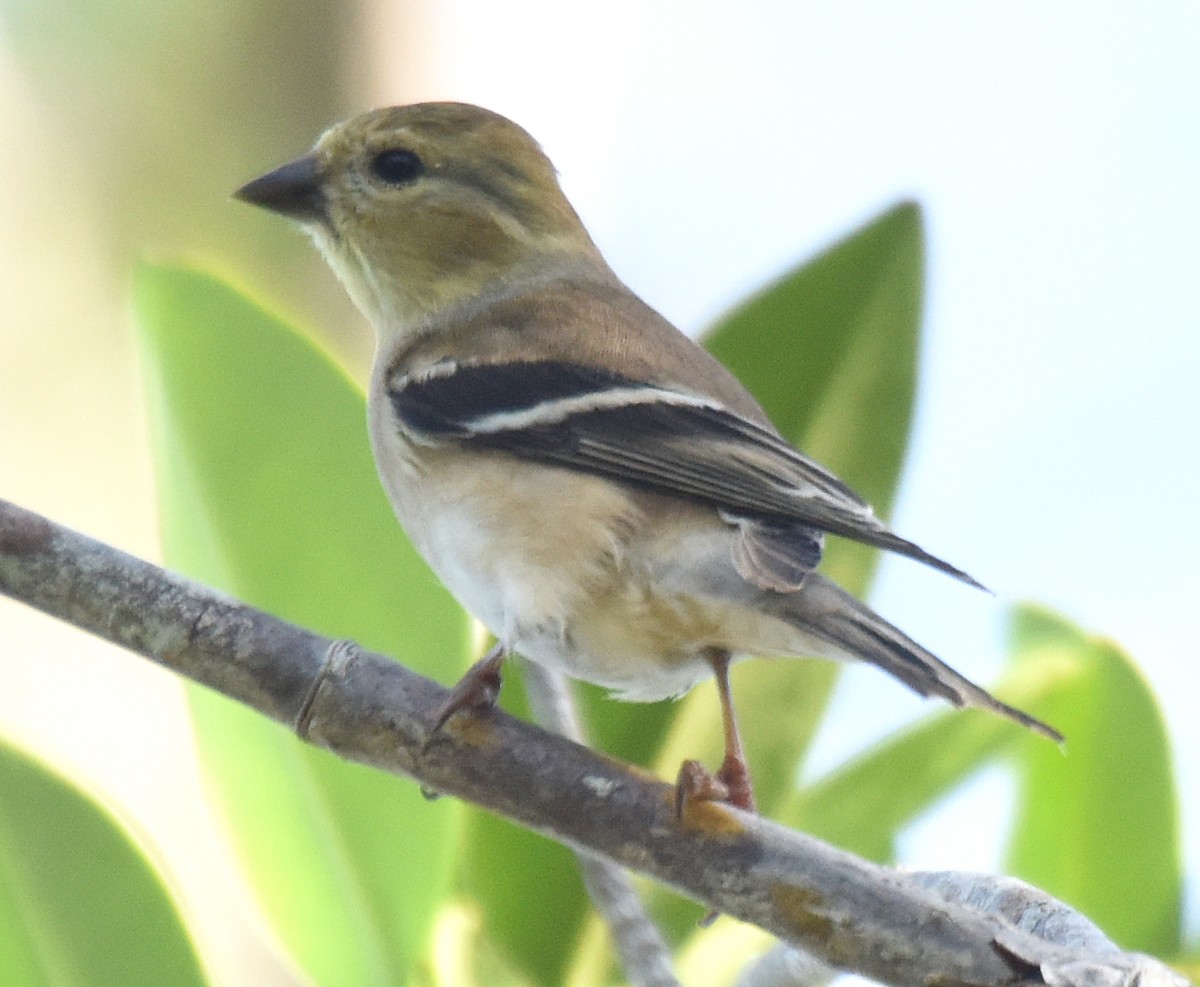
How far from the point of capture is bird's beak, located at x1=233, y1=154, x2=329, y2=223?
2.88 meters

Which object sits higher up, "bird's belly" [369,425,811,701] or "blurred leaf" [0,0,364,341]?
"blurred leaf" [0,0,364,341]

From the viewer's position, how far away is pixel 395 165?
9.59 ft

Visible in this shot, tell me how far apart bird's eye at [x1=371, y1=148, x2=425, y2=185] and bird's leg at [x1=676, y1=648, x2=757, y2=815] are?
48.3 inches

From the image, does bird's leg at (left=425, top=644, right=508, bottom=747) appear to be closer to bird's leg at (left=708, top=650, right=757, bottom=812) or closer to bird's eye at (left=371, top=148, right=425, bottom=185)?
bird's leg at (left=708, top=650, right=757, bottom=812)

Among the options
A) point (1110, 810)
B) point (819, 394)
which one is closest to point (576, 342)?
point (819, 394)

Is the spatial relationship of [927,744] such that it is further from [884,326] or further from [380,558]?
[380,558]

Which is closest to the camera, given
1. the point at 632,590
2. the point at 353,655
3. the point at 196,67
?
the point at 353,655

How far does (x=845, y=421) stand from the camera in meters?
2.30

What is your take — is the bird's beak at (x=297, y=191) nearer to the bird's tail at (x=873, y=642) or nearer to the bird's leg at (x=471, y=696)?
the bird's leg at (x=471, y=696)

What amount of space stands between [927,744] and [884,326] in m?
0.60

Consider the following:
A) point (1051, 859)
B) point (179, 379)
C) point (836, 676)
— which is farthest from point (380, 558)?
point (1051, 859)

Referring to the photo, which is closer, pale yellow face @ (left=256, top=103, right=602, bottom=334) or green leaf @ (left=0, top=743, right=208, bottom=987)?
green leaf @ (left=0, top=743, right=208, bottom=987)

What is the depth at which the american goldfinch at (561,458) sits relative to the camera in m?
2.02

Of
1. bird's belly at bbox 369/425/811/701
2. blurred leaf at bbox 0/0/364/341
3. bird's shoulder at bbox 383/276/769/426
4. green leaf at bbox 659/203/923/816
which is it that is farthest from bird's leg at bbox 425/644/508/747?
blurred leaf at bbox 0/0/364/341
